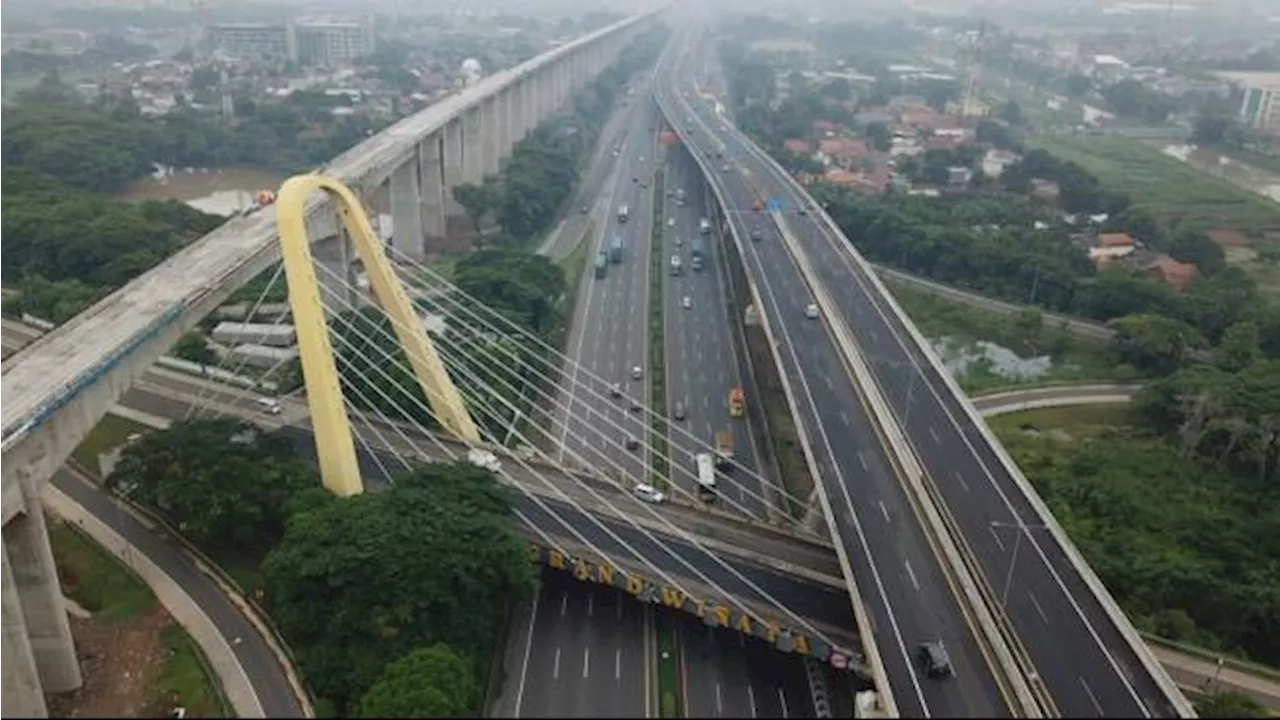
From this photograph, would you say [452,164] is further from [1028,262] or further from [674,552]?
[674,552]

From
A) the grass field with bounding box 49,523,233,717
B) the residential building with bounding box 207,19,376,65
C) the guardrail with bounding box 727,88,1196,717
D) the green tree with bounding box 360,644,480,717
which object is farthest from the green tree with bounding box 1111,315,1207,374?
the residential building with bounding box 207,19,376,65

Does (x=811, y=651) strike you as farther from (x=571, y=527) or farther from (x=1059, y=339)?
(x=1059, y=339)

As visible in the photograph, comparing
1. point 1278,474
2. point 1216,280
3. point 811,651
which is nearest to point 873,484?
point 811,651

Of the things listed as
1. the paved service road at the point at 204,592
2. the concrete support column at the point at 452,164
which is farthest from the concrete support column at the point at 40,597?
the concrete support column at the point at 452,164

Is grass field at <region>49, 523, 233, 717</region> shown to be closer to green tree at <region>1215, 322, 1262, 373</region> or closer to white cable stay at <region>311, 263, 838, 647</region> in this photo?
white cable stay at <region>311, 263, 838, 647</region>

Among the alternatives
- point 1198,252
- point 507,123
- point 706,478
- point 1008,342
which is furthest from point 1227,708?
point 507,123

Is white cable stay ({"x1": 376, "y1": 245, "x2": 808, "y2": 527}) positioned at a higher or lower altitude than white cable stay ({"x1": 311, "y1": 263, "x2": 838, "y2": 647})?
lower
